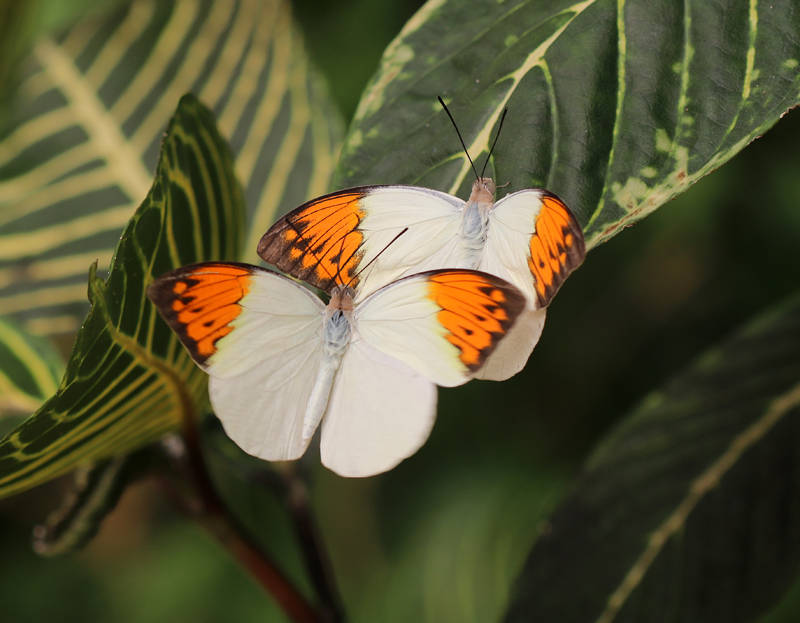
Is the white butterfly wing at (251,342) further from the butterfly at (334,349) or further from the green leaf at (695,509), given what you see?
the green leaf at (695,509)

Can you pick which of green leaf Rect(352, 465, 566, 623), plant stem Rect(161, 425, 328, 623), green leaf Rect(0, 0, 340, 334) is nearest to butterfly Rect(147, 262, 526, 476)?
plant stem Rect(161, 425, 328, 623)

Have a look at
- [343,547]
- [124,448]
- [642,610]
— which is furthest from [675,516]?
[343,547]

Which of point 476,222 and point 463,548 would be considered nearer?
point 476,222

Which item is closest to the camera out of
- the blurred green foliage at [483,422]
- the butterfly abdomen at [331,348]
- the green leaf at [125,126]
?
the butterfly abdomen at [331,348]

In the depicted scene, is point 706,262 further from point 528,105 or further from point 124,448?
point 124,448

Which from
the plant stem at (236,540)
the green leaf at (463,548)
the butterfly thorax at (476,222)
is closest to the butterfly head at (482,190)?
the butterfly thorax at (476,222)

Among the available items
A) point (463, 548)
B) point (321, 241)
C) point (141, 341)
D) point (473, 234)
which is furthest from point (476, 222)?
point (463, 548)

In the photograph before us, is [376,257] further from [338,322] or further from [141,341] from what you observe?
[141,341]
